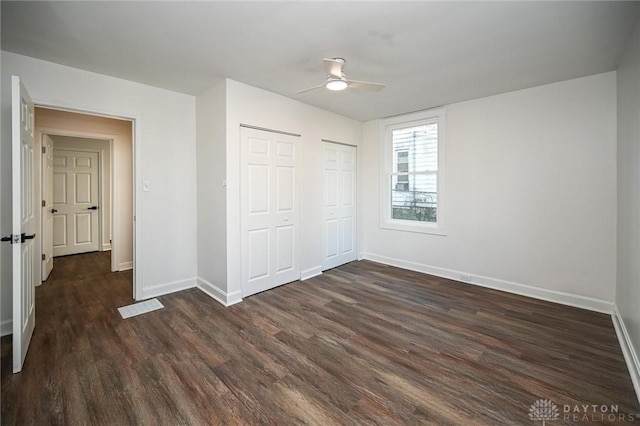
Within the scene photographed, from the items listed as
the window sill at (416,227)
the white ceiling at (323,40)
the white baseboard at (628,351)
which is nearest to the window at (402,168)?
the window sill at (416,227)

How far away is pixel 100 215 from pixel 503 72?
24.1 ft

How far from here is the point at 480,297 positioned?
347cm

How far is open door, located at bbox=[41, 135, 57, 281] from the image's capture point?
4.14 meters

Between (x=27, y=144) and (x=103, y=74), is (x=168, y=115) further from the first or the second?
(x=27, y=144)

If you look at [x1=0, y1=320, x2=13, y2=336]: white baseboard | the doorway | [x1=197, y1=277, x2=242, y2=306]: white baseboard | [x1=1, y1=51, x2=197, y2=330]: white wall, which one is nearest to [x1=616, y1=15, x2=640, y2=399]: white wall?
[x1=197, y1=277, x2=242, y2=306]: white baseboard

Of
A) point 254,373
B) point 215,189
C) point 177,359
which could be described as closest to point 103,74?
point 215,189

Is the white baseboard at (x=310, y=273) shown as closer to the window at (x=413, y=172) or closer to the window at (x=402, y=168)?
the window at (x=413, y=172)

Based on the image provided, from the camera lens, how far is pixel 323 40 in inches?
92.5

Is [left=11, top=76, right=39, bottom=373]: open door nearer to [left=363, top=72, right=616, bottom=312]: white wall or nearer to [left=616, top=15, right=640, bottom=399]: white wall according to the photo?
[left=616, top=15, right=640, bottom=399]: white wall

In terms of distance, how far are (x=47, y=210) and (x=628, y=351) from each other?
758 cm

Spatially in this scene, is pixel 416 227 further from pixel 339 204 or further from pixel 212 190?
pixel 212 190

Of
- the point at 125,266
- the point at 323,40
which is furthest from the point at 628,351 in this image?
the point at 125,266

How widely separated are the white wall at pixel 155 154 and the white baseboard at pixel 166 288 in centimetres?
1

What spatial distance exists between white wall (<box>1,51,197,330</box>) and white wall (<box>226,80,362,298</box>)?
2.90 feet
